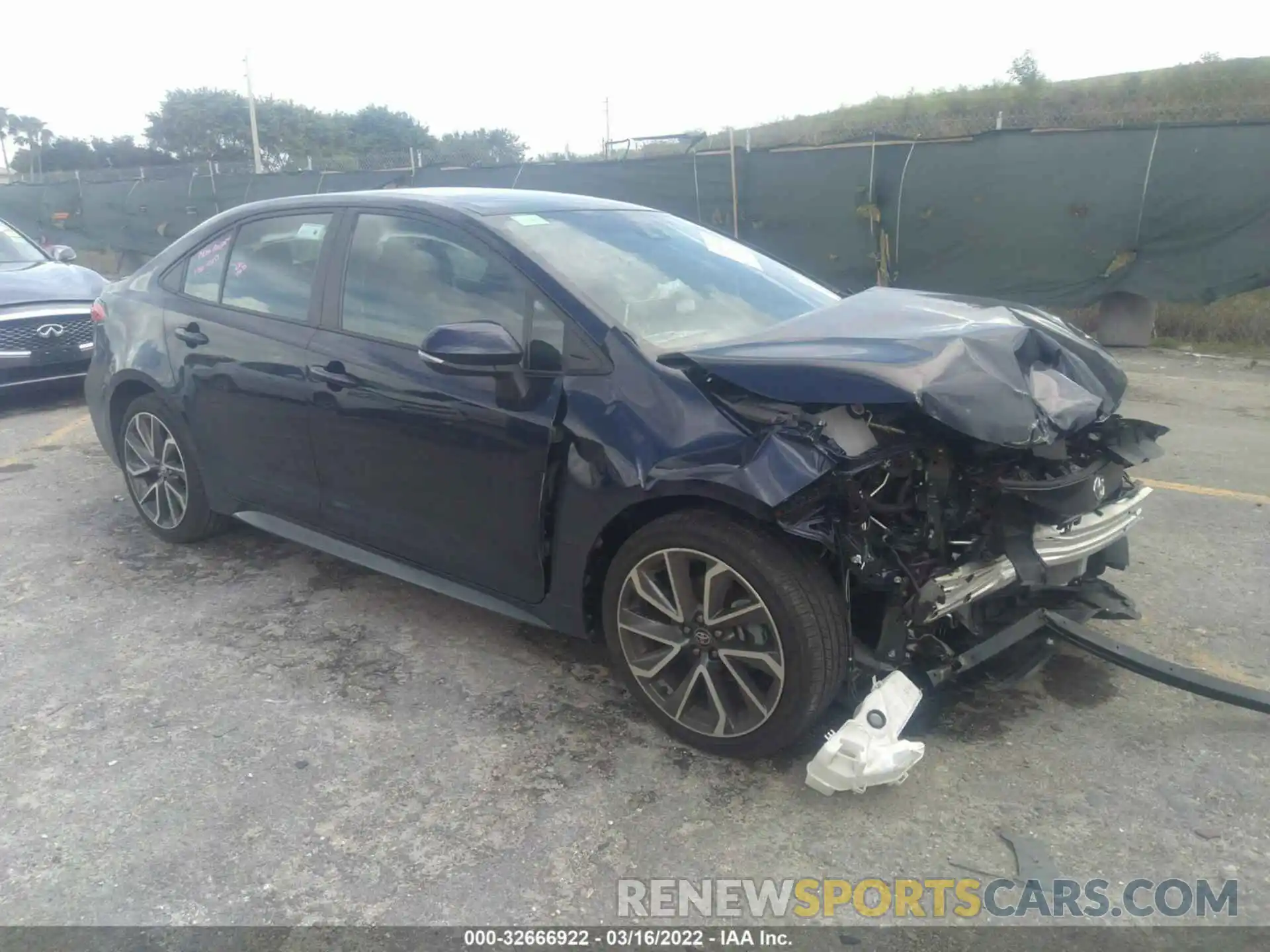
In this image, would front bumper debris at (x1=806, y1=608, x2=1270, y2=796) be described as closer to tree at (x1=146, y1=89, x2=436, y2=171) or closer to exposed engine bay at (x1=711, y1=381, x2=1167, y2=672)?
exposed engine bay at (x1=711, y1=381, x2=1167, y2=672)

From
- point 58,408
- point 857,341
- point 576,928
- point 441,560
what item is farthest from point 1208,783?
point 58,408

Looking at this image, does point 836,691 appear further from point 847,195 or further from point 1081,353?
point 847,195

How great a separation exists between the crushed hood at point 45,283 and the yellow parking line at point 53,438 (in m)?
1.02

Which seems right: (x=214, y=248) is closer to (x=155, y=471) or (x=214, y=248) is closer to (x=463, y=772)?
(x=155, y=471)

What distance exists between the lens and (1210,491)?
535cm

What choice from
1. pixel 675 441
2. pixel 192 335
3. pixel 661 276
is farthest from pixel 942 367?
pixel 192 335

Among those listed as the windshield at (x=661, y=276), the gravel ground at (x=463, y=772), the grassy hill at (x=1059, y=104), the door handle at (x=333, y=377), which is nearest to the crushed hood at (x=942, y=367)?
the windshield at (x=661, y=276)

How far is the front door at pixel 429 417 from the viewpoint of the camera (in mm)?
3182

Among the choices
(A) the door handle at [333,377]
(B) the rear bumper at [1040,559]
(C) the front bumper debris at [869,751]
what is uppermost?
(A) the door handle at [333,377]

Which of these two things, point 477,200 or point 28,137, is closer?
point 477,200

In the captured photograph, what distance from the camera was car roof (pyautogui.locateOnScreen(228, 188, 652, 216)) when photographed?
3.58m

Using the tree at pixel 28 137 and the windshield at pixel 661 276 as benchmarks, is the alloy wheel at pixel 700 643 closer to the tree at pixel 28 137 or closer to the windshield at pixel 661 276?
the windshield at pixel 661 276

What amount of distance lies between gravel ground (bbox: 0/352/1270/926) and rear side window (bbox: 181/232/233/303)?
1.33 m

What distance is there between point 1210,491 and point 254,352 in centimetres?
497
